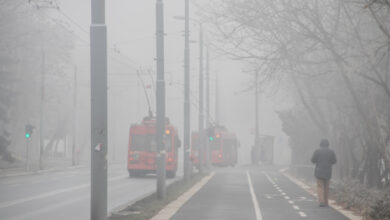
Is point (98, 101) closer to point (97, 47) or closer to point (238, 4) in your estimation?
point (97, 47)

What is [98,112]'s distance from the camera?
459 inches

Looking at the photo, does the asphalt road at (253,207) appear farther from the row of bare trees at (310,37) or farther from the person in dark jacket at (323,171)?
the row of bare trees at (310,37)

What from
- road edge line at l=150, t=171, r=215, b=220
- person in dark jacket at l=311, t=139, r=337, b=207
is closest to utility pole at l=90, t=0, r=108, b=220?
road edge line at l=150, t=171, r=215, b=220

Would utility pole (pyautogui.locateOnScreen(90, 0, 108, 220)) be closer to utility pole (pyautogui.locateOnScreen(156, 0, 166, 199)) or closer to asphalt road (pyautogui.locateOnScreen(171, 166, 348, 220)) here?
asphalt road (pyautogui.locateOnScreen(171, 166, 348, 220))

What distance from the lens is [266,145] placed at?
70.3 metres

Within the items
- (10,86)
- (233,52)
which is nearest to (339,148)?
(233,52)

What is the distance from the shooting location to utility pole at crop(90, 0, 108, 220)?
38.0ft

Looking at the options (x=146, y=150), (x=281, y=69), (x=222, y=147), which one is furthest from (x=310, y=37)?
(x=222, y=147)

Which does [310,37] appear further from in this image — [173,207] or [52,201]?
[52,201]

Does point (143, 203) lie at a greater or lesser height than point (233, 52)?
lesser

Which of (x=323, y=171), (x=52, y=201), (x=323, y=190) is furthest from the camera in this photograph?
(x=52, y=201)

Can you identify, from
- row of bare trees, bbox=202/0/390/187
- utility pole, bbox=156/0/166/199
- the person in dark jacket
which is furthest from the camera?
utility pole, bbox=156/0/166/199

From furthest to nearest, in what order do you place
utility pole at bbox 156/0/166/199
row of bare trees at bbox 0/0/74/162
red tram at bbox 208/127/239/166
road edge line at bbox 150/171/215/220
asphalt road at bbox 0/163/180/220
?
red tram at bbox 208/127/239/166 < row of bare trees at bbox 0/0/74/162 < utility pole at bbox 156/0/166/199 < asphalt road at bbox 0/163/180/220 < road edge line at bbox 150/171/215/220

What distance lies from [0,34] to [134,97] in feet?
258
